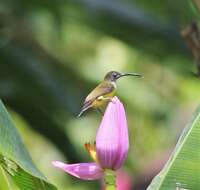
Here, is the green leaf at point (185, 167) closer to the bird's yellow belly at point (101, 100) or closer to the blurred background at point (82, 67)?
the bird's yellow belly at point (101, 100)

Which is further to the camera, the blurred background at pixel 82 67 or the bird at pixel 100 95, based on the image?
the blurred background at pixel 82 67

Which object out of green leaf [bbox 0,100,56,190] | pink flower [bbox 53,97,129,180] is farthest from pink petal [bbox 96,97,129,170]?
green leaf [bbox 0,100,56,190]

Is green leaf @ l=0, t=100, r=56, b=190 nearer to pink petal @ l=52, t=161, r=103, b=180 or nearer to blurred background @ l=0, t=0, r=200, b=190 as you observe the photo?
pink petal @ l=52, t=161, r=103, b=180

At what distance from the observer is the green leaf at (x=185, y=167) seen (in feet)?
4.42

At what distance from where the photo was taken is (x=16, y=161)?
1341 mm

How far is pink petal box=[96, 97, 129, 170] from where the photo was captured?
1271mm

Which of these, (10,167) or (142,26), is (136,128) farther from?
(10,167)

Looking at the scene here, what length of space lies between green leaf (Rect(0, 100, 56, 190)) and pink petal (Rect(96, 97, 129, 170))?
112 millimetres

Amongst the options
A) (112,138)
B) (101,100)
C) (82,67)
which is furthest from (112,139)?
(82,67)

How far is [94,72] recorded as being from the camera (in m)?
3.24

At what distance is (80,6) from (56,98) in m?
0.36

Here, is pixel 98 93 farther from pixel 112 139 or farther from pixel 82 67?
pixel 82 67

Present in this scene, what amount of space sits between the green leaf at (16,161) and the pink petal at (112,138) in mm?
112

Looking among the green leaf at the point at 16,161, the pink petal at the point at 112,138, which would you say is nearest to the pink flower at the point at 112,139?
the pink petal at the point at 112,138
